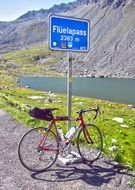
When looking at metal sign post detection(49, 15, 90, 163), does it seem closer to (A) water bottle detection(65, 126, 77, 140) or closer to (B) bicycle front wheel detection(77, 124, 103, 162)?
(B) bicycle front wheel detection(77, 124, 103, 162)

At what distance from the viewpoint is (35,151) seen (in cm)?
1410

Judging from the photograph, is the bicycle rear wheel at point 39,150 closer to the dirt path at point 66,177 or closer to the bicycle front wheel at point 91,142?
the dirt path at point 66,177

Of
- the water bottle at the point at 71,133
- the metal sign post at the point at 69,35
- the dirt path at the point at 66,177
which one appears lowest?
the dirt path at the point at 66,177

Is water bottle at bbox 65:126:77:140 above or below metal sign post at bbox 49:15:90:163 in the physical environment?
below

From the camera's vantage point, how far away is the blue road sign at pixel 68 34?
1378cm

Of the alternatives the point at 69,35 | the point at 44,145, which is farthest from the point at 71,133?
the point at 69,35

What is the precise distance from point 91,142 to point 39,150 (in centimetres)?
220

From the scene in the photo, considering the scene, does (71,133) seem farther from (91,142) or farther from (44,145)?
(91,142)

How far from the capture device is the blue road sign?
45.2 ft

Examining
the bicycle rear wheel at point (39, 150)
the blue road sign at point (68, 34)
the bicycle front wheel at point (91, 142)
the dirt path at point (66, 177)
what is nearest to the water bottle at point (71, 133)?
the bicycle front wheel at point (91, 142)

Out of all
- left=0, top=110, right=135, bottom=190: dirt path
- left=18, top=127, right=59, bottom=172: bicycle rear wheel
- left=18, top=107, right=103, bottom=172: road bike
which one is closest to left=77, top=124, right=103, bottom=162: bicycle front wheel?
left=18, top=107, right=103, bottom=172: road bike

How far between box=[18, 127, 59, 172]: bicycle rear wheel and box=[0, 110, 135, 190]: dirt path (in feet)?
0.86

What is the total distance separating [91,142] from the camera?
48.0ft

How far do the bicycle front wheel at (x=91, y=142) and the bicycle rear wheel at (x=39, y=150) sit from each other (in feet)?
3.67
